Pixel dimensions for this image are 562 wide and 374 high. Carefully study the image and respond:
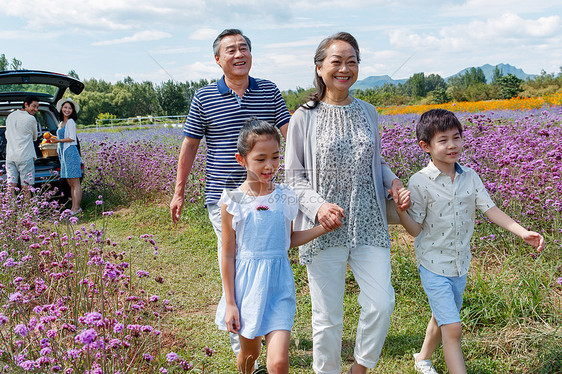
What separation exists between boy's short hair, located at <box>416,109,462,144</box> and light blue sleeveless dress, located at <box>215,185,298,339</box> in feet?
2.96

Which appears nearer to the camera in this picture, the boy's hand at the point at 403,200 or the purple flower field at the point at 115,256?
the purple flower field at the point at 115,256

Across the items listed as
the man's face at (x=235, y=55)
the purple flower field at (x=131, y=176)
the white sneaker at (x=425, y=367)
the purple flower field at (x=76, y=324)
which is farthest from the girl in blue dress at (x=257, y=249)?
the purple flower field at (x=131, y=176)

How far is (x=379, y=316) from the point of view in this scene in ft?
8.11

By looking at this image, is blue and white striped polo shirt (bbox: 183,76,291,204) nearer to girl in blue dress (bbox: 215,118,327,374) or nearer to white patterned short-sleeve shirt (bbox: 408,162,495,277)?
girl in blue dress (bbox: 215,118,327,374)

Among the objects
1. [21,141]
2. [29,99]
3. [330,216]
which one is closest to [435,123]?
[330,216]

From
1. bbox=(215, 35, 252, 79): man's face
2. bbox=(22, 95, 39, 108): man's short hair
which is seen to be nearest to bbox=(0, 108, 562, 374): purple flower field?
bbox=(215, 35, 252, 79): man's face

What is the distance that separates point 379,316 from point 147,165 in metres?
6.77

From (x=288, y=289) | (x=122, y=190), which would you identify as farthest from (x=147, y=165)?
(x=288, y=289)

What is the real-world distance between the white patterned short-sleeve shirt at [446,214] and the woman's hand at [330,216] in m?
0.57

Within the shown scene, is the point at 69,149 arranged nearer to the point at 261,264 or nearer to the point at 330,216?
the point at 261,264

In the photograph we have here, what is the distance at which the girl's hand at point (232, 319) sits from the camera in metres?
2.38

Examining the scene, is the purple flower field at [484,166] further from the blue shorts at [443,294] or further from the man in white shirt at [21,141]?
the blue shorts at [443,294]

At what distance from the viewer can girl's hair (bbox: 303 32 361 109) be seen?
2625 millimetres

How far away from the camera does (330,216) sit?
7.73 ft
